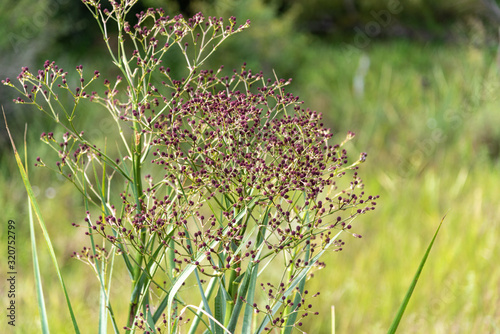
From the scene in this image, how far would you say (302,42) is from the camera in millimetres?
6676

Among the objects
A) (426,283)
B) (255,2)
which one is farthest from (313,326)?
(255,2)

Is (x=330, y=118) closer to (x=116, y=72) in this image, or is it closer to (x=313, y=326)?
(x=116, y=72)

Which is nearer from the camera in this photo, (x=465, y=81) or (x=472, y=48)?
(x=465, y=81)

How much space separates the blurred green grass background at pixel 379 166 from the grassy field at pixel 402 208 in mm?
11

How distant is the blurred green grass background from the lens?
3.04 meters

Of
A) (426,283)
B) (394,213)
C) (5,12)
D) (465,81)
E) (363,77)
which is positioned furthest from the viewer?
(363,77)

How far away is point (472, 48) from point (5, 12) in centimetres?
607

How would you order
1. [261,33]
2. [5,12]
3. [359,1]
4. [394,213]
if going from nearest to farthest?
[394,213] < [5,12] < [261,33] < [359,1]

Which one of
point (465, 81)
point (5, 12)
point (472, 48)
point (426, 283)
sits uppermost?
point (472, 48)

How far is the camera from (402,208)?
4254 millimetres

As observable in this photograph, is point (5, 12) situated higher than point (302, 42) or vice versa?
point (302, 42)

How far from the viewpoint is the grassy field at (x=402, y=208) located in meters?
2.99

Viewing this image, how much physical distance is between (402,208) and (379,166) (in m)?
0.86

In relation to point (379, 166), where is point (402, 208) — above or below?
below
